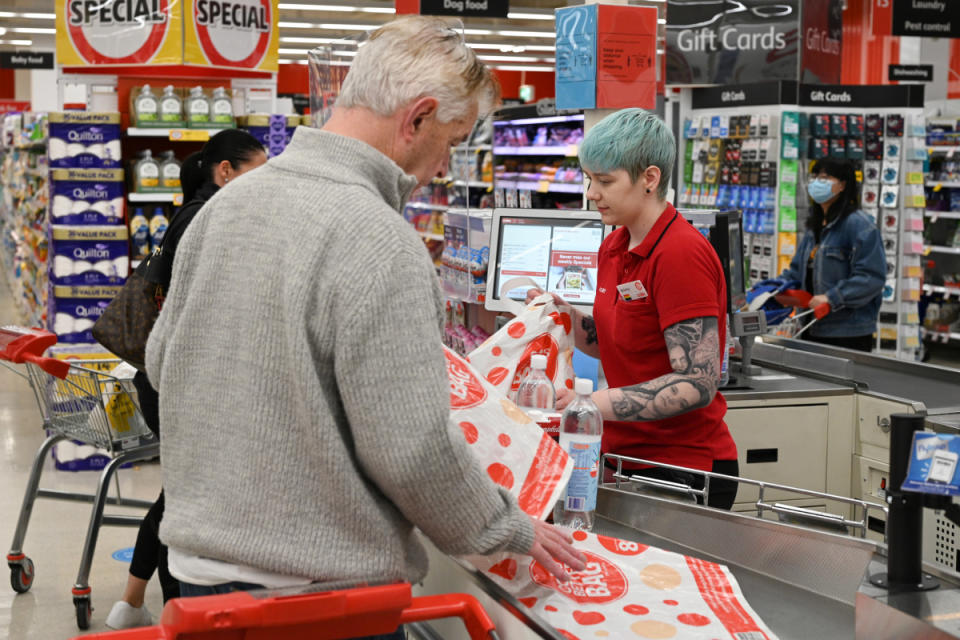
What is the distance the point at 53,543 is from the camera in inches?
193

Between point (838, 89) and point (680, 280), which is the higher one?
point (838, 89)

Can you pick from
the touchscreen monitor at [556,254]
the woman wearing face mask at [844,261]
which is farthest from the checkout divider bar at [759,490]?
A: the woman wearing face mask at [844,261]

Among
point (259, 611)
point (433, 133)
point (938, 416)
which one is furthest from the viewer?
point (938, 416)

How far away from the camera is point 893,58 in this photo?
15984 millimetres

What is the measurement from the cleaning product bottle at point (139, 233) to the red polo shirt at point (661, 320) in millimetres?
4598

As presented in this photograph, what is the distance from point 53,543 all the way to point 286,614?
4145 mm

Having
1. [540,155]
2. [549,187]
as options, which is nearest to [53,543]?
[549,187]

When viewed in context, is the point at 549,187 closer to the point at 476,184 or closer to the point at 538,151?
the point at 538,151

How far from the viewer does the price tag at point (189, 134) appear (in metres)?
6.32

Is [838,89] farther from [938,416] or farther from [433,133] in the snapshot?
[433,133]

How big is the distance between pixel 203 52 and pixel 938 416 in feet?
16.7

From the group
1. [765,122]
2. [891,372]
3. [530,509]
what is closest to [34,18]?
[765,122]

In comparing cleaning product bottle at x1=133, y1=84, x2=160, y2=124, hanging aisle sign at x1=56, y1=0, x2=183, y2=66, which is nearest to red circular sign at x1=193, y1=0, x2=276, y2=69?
hanging aisle sign at x1=56, y1=0, x2=183, y2=66

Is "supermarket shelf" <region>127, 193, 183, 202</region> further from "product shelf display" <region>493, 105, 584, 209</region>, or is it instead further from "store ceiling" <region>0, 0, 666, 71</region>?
"store ceiling" <region>0, 0, 666, 71</region>
